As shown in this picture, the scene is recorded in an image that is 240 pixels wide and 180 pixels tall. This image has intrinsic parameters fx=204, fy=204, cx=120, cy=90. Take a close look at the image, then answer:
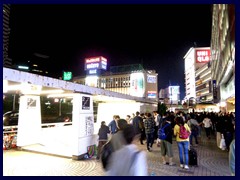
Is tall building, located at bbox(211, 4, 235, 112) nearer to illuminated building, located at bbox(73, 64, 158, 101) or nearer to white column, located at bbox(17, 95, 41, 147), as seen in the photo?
white column, located at bbox(17, 95, 41, 147)

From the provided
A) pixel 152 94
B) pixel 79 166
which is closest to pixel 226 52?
pixel 79 166

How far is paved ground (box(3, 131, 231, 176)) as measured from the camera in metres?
6.39

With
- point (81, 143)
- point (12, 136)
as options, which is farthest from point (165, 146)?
point (12, 136)

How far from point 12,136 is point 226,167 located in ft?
32.0

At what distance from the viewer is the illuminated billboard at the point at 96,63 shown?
53.3 m

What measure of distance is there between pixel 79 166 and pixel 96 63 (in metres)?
47.9

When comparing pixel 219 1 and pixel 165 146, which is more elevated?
pixel 219 1

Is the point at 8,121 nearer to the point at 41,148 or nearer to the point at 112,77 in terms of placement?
the point at 41,148

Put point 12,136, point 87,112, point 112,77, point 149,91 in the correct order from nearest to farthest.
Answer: point 87,112, point 12,136, point 149,91, point 112,77

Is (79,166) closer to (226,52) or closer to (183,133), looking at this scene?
(183,133)

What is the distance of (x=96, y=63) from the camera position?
53781mm

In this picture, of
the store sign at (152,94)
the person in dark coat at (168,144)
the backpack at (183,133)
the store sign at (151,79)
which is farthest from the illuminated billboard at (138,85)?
the backpack at (183,133)

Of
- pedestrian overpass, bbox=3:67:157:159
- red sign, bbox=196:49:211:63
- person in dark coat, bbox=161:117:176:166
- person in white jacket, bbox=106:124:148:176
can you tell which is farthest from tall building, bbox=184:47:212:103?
person in white jacket, bbox=106:124:148:176

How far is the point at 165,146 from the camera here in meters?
7.32
